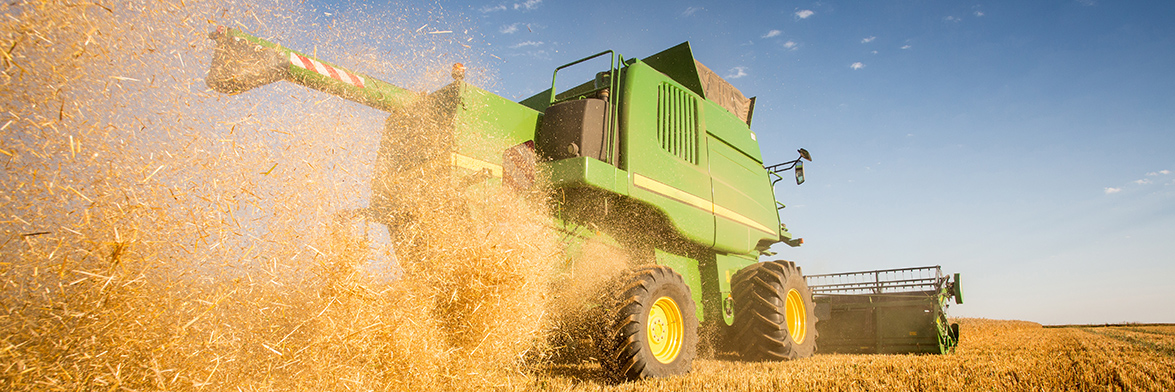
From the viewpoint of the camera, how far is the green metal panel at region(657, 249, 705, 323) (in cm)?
507

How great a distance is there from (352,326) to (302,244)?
0.52m

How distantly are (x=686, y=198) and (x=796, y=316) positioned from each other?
2480 mm

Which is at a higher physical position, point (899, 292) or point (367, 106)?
point (367, 106)

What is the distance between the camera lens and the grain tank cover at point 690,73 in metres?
5.64

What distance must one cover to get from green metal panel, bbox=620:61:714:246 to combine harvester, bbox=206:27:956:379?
1cm

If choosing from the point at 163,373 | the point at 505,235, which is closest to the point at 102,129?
the point at 163,373

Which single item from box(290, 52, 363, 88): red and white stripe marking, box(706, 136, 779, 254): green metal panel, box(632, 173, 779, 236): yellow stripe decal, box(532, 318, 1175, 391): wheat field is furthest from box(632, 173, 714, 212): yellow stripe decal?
box(290, 52, 363, 88): red and white stripe marking

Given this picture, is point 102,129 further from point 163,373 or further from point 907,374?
point 907,374

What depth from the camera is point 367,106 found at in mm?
3814

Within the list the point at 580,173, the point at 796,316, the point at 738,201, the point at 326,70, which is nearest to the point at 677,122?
the point at 738,201

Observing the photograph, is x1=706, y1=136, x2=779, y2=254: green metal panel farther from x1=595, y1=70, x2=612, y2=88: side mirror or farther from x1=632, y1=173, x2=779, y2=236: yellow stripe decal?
x1=595, y1=70, x2=612, y2=88: side mirror

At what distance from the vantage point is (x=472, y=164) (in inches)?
145

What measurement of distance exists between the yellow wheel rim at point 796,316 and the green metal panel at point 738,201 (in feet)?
2.35

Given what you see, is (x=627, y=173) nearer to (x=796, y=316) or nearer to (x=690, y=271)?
(x=690, y=271)
